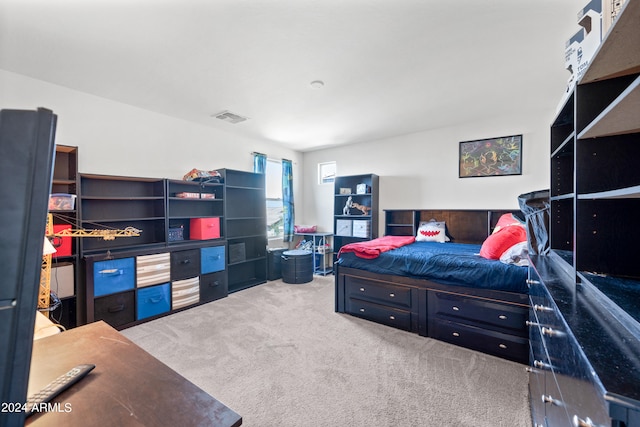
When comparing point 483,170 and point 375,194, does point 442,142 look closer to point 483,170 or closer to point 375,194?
point 483,170

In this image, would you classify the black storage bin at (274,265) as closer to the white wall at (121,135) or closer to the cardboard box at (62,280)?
the white wall at (121,135)

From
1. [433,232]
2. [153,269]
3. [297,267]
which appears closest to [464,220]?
[433,232]

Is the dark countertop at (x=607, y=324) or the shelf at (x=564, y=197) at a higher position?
the shelf at (x=564, y=197)

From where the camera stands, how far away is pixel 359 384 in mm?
1848


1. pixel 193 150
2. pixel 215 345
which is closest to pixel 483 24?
pixel 215 345

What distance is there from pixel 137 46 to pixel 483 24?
2687 mm

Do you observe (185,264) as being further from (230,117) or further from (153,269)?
(230,117)

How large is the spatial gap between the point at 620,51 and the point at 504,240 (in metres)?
1.88

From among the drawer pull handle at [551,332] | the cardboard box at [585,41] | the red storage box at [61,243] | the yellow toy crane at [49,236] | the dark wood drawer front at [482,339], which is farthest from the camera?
the red storage box at [61,243]

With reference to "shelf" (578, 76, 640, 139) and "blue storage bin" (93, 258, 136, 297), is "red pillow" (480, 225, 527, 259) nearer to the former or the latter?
"shelf" (578, 76, 640, 139)

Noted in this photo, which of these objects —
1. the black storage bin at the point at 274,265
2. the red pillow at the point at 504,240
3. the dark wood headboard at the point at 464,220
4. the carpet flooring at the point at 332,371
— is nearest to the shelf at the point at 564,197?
the red pillow at the point at 504,240

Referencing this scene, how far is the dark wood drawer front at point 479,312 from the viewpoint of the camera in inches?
81.5

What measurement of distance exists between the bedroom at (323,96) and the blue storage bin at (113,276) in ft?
3.71

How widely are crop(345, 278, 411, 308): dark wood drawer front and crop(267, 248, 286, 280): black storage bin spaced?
1.93 metres
